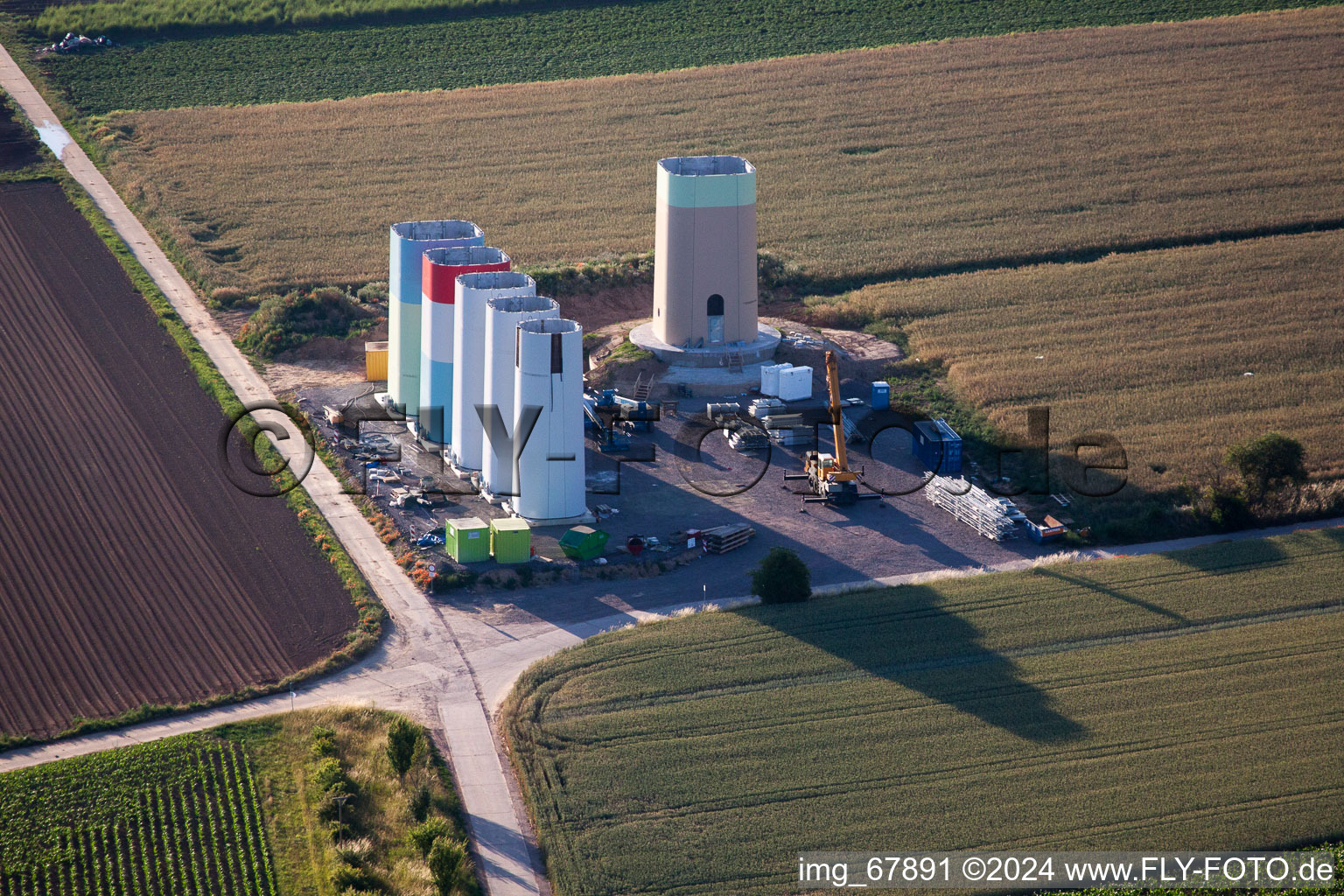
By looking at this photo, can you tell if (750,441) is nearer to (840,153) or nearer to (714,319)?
(714,319)

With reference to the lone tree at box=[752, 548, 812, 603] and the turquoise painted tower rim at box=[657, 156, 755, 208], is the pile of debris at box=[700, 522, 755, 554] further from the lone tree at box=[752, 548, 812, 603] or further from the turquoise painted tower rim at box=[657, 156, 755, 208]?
the turquoise painted tower rim at box=[657, 156, 755, 208]

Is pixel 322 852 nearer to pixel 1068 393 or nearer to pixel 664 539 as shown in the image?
pixel 664 539

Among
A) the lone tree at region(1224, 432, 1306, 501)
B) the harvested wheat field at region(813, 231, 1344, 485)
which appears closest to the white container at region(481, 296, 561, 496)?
the harvested wheat field at region(813, 231, 1344, 485)

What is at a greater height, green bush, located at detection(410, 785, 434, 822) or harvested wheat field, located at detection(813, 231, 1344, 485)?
harvested wheat field, located at detection(813, 231, 1344, 485)

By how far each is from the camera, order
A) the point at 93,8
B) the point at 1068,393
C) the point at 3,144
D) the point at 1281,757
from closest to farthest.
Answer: the point at 1281,757 < the point at 1068,393 < the point at 3,144 < the point at 93,8

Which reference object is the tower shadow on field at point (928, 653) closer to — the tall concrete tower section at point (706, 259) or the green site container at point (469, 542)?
the green site container at point (469, 542)

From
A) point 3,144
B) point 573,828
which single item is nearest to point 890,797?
point 573,828

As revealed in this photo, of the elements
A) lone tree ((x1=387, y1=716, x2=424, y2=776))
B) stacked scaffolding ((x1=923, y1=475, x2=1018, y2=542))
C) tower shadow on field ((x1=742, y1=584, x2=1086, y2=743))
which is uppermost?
stacked scaffolding ((x1=923, y1=475, x2=1018, y2=542))
